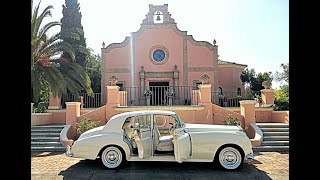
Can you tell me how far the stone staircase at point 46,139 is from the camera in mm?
10383

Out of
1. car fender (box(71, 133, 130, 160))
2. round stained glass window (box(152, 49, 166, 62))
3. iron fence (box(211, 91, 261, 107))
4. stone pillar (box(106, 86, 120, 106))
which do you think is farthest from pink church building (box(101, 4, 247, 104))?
car fender (box(71, 133, 130, 160))

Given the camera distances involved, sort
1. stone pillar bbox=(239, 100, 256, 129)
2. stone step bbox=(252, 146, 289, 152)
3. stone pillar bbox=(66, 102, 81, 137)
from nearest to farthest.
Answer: stone step bbox=(252, 146, 289, 152) → stone pillar bbox=(239, 100, 256, 129) → stone pillar bbox=(66, 102, 81, 137)

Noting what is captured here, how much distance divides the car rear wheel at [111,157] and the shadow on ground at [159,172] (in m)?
0.14

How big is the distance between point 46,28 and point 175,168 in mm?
10836

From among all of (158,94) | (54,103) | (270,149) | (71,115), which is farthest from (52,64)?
(270,149)

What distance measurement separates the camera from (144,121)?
738 centimetres

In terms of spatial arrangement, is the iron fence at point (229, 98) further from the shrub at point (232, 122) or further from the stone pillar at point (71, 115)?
the stone pillar at point (71, 115)

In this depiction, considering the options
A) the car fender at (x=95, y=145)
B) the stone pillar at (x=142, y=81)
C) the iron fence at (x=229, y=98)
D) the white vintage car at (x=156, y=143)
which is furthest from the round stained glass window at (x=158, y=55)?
the car fender at (x=95, y=145)

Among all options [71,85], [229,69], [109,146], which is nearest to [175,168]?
[109,146]

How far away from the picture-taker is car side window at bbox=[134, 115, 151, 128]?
7281 mm

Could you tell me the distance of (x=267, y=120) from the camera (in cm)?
1541

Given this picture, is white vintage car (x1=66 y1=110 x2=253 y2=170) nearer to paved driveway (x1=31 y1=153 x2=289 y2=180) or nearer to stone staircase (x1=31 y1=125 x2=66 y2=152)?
paved driveway (x1=31 y1=153 x2=289 y2=180)

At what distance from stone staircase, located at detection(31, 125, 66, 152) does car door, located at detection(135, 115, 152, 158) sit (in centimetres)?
448
